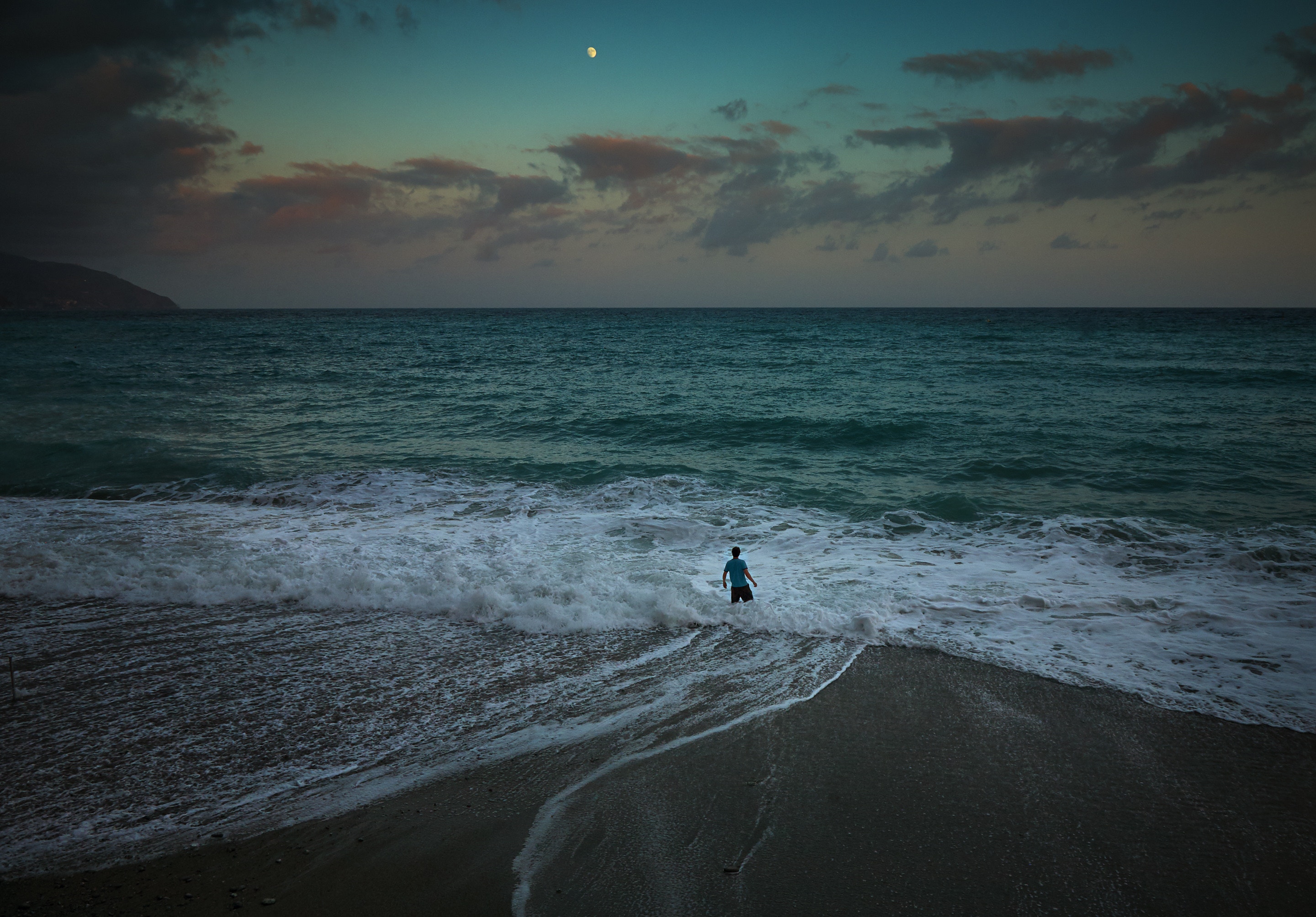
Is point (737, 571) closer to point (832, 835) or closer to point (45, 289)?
point (832, 835)

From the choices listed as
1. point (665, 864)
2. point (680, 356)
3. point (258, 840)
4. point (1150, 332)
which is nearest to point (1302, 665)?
point (665, 864)

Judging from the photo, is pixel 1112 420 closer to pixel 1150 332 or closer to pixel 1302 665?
pixel 1302 665

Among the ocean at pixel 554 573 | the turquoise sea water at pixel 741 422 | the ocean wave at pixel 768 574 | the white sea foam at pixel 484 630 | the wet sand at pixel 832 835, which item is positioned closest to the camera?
the wet sand at pixel 832 835

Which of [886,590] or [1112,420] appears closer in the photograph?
[886,590]

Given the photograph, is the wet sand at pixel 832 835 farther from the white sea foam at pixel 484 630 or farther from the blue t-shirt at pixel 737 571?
the blue t-shirt at pixel 737 571

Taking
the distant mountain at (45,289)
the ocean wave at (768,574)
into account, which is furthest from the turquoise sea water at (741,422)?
the distant mountain at (45,289)

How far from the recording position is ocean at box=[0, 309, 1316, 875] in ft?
17.2

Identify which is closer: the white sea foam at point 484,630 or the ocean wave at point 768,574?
the white sea foam at point 484,630

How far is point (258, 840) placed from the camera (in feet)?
13.7

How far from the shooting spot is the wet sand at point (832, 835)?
148 inches

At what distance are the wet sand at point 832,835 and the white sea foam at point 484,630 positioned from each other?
39 centimetres

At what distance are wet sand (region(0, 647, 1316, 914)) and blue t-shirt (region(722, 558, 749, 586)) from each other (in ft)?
7.91

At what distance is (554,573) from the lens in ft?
29.3

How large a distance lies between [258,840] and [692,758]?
2865mm
